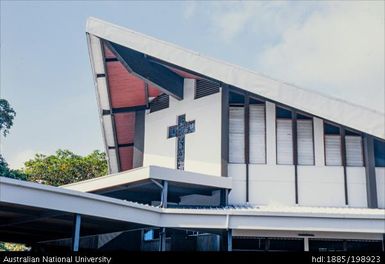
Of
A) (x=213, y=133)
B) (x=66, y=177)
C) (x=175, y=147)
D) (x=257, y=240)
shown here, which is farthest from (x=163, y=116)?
(x=66, y=177)

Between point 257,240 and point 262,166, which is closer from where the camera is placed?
point 257,240

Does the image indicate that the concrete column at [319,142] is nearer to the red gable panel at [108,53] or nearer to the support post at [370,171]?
the support post at [370,171]

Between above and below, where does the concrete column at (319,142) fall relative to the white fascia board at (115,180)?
above

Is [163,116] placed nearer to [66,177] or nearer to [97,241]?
[97,241]

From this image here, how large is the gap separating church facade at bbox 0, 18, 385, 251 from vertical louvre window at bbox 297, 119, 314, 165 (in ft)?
0.10

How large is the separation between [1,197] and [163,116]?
31.3 ft

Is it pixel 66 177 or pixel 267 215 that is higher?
pixel 66 177

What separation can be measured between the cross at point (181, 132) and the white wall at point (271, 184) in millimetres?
2555

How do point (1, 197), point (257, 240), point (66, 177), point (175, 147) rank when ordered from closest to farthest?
1. point (1, 197)
2. point (257, 240)
3. point (175, 147)
4. point (66, 177)

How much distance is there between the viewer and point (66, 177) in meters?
32.5

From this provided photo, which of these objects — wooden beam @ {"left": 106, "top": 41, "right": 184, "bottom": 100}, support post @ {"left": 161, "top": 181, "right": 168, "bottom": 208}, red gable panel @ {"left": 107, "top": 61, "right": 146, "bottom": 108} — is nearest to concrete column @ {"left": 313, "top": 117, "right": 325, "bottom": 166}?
wooden beam @ {"left": 106, "top": 41, "right": 184, "bottom": 100}

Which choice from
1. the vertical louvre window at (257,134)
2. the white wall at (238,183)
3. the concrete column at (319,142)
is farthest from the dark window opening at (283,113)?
the white wall at (238,183)

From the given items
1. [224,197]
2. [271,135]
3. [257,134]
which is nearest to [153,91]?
[257,134]

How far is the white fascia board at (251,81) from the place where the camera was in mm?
15406
